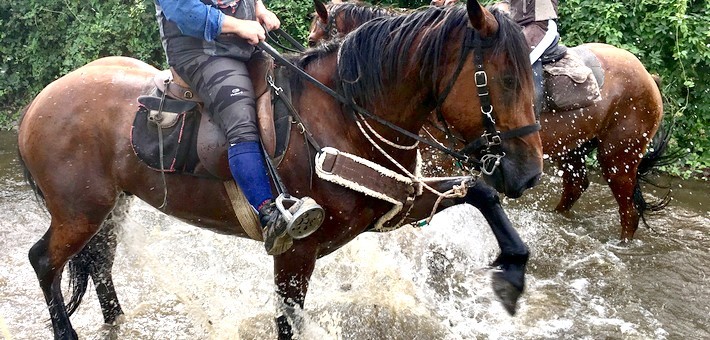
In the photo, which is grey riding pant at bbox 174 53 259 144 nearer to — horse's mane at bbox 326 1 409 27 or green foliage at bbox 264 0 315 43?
horse's mane at bbox 326 1 409 27

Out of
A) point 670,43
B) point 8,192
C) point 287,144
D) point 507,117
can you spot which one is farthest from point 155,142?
point 670,43

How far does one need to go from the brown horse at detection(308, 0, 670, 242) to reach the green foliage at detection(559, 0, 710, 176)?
209cm

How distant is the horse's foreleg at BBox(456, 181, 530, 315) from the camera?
10.8ft

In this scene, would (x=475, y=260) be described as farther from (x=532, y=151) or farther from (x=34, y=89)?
(x=34, y=89)

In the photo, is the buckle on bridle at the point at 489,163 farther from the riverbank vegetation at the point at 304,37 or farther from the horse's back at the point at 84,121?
the riverbank vegetation at the point at 304,37

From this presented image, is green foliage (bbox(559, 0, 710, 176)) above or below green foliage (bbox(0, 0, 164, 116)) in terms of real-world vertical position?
above

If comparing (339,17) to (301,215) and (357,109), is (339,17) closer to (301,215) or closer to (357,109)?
(357,109)

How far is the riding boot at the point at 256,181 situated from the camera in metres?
2.93

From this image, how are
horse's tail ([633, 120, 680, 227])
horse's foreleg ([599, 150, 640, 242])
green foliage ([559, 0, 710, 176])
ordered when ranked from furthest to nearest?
green foliage ([559, 0, 710, 176]) → horse's tail ([633, 120, 680, 227]) → horse's foreleg ([599, 150, 640, 242])

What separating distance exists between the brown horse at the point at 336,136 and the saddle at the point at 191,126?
3.0 inches

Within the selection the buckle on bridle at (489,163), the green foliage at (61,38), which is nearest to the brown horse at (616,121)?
the buckle on bridle at (489,163)

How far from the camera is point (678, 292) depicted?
4.66 m

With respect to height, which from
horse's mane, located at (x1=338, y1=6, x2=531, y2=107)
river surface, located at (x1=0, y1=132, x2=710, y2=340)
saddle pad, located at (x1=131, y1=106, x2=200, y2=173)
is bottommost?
river surface, located at (x1=0, y1=132, x2=710, y2=340)

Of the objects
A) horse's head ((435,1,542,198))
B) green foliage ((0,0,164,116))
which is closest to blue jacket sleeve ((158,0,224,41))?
horse's head ((435,1,542,198))
